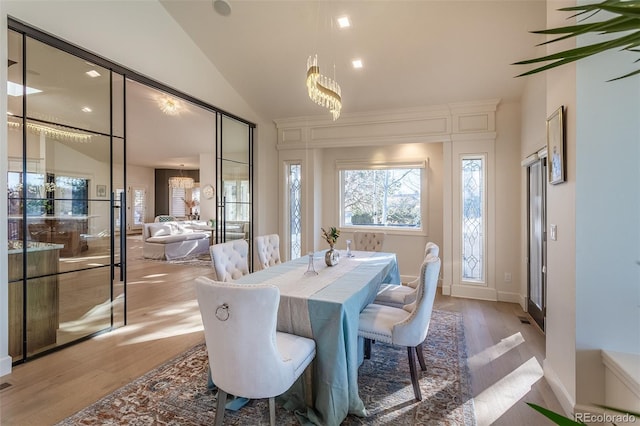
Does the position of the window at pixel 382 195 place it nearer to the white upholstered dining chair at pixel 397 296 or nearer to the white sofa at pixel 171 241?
the white upholstered dining chair at pixel 397 296

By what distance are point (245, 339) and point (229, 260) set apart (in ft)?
5.03

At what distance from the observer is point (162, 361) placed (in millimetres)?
→ 2760

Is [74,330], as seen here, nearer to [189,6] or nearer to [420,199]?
[189,6]

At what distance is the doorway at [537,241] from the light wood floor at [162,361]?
237 millimetres

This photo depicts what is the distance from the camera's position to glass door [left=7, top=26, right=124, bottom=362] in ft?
8.93

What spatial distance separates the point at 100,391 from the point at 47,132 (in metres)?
2.31

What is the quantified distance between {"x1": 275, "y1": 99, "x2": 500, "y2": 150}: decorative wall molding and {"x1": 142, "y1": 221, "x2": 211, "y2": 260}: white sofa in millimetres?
4045

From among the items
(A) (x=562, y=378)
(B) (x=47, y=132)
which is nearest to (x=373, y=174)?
(A) (x=562, y=378)

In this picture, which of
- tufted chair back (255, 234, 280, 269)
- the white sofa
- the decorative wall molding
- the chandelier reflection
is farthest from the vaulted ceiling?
the white sofa

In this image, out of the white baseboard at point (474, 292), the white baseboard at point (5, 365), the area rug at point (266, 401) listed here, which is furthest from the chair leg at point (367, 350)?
the white baseboard at point (5, 365)

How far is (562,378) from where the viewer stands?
2188mm

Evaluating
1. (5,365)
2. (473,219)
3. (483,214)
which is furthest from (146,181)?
(483,214)

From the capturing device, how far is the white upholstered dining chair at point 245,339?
1.61m

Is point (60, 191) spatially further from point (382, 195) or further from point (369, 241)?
point (382, 195)
